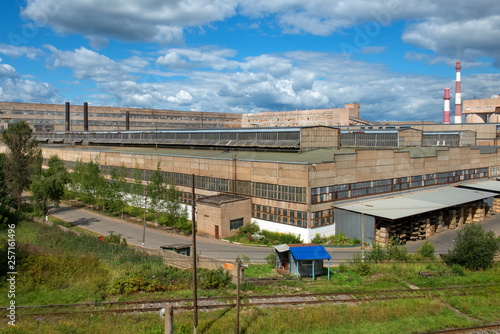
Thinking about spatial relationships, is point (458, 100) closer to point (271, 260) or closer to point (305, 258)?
point (271, 260)

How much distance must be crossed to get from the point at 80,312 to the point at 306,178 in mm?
Answer: 19060

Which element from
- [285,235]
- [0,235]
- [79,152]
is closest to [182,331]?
[285,235]

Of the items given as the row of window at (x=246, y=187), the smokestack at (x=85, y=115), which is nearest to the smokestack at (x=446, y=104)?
the row of window at (x=246, y=187)

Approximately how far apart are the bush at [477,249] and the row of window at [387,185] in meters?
10.7

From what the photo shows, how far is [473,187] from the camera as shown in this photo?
4278 cm

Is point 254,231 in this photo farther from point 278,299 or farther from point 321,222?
point 278,299

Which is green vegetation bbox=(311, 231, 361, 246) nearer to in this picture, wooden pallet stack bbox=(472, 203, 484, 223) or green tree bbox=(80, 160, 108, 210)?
wooden pallet stack bbox=(472, 203, 484, 223)

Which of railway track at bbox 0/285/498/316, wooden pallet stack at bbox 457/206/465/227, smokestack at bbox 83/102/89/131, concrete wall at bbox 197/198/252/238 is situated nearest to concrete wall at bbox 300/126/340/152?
concrete wall at bbox 197/198/252/238

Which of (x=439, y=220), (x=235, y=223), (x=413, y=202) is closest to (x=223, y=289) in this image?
(x=235, y=223)

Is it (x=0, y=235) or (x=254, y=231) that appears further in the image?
(x=254, y=231)

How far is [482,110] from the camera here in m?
94.6

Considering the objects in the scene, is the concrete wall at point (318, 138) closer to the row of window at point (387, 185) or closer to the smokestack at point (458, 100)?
the row of window at point (387, 185)

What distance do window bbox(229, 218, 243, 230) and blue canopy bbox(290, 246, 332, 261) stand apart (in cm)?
1024

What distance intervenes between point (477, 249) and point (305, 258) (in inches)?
440
